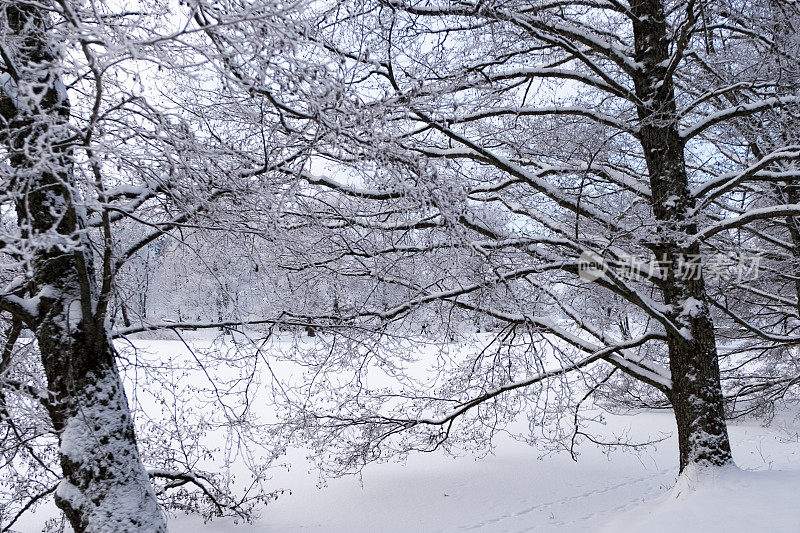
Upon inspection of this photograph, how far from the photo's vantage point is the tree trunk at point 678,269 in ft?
17.8

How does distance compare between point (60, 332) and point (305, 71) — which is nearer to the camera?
point (305, 71)

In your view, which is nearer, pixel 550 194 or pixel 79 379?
pixel 79 379

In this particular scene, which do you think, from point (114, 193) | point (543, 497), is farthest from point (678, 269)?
point (114, 193)

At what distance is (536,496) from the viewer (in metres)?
8.45

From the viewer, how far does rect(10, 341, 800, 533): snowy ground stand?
4656mm

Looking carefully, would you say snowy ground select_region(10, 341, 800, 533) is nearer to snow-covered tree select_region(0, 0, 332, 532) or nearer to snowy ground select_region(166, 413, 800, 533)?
snowy ground select_region(166, 413, 800, 533)

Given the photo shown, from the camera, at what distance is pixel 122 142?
2.88 metres

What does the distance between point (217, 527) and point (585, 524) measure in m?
4.30

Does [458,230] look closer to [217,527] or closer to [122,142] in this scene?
[122,142]

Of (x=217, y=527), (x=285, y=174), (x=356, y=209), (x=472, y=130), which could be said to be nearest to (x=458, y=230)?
(x=285, y=174)

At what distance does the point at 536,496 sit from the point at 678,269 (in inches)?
168

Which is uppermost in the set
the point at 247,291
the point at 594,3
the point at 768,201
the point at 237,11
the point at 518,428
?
the point at 594,3

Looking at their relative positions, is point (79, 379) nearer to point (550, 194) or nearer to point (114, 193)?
point (114, 193)

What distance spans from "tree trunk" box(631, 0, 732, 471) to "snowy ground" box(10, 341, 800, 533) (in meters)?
0.43
